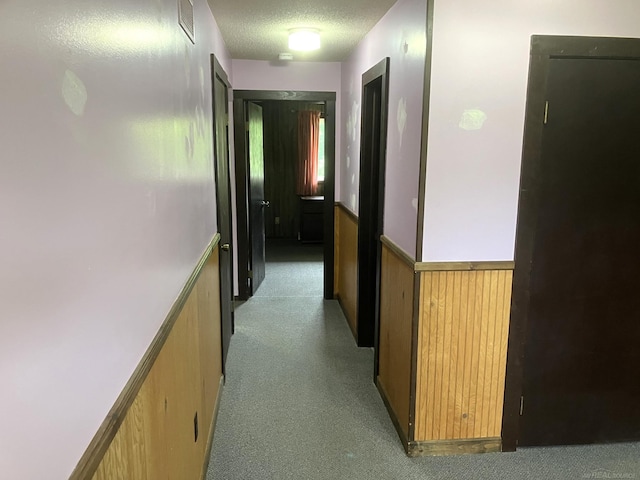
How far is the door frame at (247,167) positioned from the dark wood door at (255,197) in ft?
0.34

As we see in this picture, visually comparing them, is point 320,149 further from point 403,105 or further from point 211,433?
point 211,433

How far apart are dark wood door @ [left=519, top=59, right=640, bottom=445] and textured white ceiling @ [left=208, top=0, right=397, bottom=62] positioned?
45.8 inches

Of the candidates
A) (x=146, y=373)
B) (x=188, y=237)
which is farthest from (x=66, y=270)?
(x=188, y=237)

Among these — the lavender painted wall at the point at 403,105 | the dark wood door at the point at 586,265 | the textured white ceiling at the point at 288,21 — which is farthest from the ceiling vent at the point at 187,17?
the dark wood door at the point at 586,265

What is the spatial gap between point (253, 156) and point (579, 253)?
3360 millimetres

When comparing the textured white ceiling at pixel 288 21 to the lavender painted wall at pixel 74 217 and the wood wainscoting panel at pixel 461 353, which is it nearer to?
the lavender painted wall at pixel 74 217

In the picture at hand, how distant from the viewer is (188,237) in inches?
80.4

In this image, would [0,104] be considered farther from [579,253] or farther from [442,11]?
[579,253]

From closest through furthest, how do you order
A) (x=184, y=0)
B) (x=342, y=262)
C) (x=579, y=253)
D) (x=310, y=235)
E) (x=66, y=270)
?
(x=66, y=270) → (x=184, y=0) → (x=579, y=253) → (x=342, y=262) → (x=310, y=235)

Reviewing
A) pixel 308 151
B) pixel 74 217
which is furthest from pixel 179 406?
pixel 308 151

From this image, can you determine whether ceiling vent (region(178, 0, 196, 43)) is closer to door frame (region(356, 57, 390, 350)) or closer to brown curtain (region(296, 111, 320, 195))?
door frame (region(356, 57, 390, 350))

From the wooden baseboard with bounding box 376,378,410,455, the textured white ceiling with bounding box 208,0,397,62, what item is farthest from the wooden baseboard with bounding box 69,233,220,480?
the textured white ceiling with bounding box 208,0,397,62

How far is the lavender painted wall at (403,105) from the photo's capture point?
2383mm

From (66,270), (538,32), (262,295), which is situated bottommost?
(262,295)
